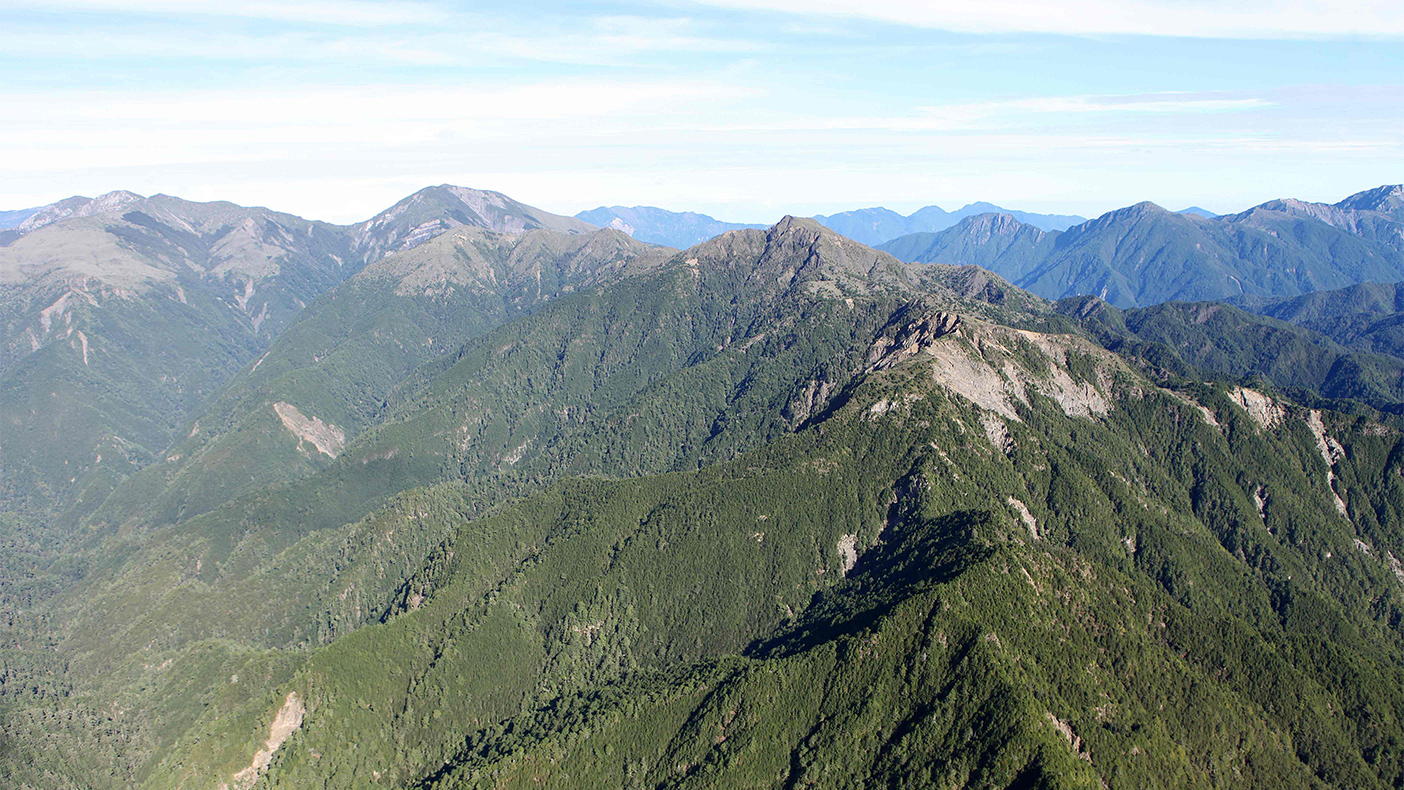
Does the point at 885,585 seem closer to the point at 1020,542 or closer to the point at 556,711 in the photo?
the point at 1020,542

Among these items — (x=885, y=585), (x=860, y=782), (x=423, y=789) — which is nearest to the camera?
(x=860, y=782)

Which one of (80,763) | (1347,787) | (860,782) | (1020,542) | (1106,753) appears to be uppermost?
(1020,542)

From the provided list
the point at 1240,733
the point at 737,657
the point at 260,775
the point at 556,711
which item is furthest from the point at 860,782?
the point at 260,775

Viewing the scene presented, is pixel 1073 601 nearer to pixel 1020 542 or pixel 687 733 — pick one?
pixel 1020 542

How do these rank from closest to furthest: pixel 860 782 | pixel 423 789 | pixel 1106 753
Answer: pixel 1106 753 < pixel 860 782 < pixel 423 789

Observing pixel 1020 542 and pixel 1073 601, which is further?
pixel 1020 542

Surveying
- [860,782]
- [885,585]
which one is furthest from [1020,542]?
[860,782]

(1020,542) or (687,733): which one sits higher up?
(1020,542)

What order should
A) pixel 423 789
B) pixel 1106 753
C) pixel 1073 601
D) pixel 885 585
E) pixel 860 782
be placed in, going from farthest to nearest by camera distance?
pixel 885 585 → pixel 423 789 → pixel 1073 601 → pixel 860 782 → pixel 1106 753

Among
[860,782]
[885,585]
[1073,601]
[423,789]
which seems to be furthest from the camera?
[885,585]
